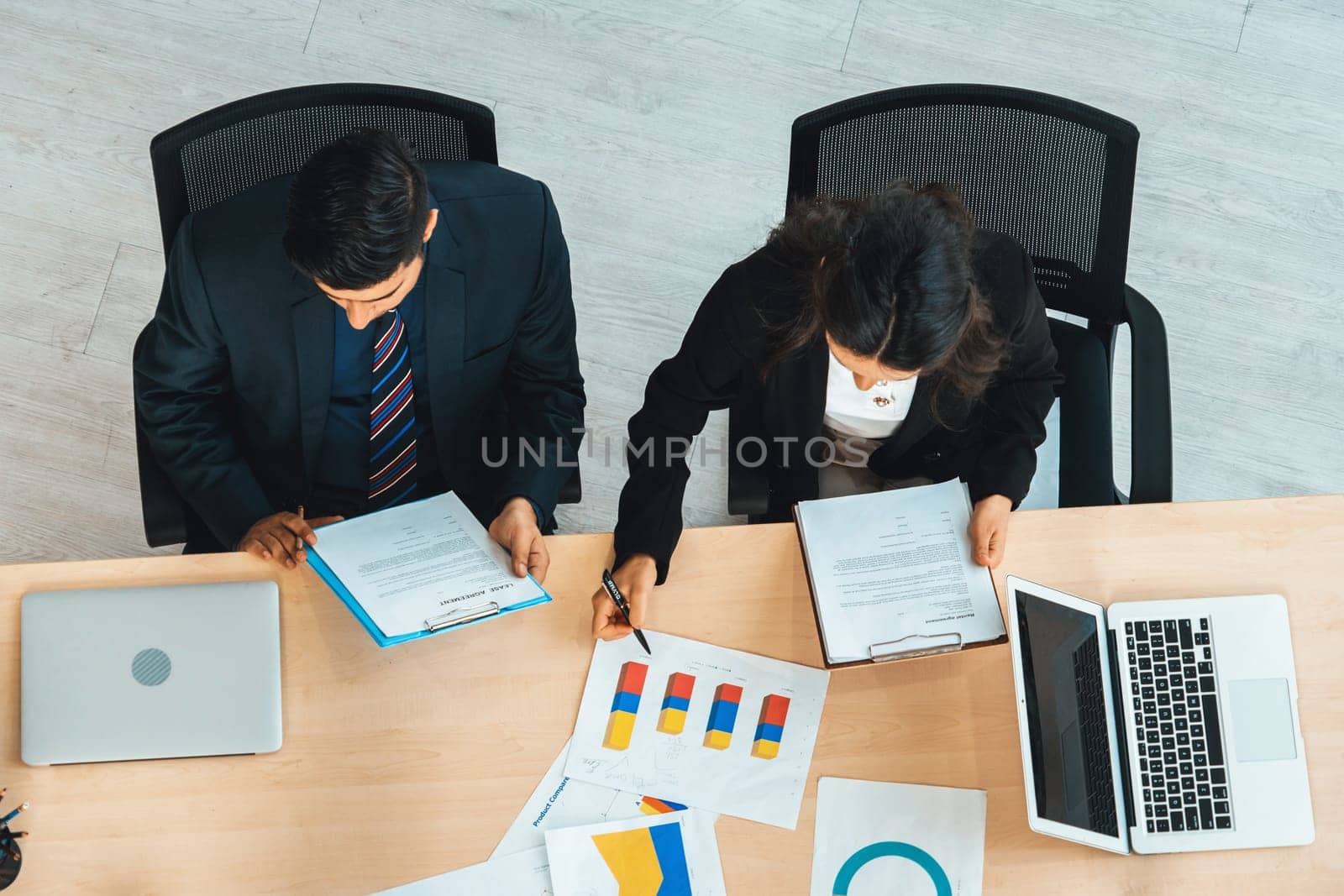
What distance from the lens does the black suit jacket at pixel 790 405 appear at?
1624 mm

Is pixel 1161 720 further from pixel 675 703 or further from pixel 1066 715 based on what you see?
pixel 675 703

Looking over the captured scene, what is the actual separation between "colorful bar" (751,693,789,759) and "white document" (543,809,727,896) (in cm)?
12

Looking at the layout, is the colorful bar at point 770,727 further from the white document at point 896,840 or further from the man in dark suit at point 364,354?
the man in dark suit at point 364,354

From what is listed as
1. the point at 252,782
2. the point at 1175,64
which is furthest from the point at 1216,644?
the point at 1175,64

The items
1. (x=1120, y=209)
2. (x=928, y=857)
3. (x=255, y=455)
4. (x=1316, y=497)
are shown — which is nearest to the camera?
(x=928, y=857)

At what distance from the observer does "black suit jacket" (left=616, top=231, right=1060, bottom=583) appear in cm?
162

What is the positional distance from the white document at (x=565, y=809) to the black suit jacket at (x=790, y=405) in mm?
311

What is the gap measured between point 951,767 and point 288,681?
906mm

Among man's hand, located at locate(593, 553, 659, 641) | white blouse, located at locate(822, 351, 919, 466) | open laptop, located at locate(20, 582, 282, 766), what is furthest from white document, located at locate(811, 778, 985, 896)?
open laptop, located at locate(20, 582, 282, 766)

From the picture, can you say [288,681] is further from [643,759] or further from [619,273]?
[619,273]

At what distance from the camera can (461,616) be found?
1489mm

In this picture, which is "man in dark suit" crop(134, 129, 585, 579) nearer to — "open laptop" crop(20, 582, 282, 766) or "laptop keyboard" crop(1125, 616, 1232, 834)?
"open laptop" crop(20, 582, 282, 766)

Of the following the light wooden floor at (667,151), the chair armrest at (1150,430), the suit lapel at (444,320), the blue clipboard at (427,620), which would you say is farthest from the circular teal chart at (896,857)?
the light wooden floor at (667,151)

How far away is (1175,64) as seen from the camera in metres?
2.81
